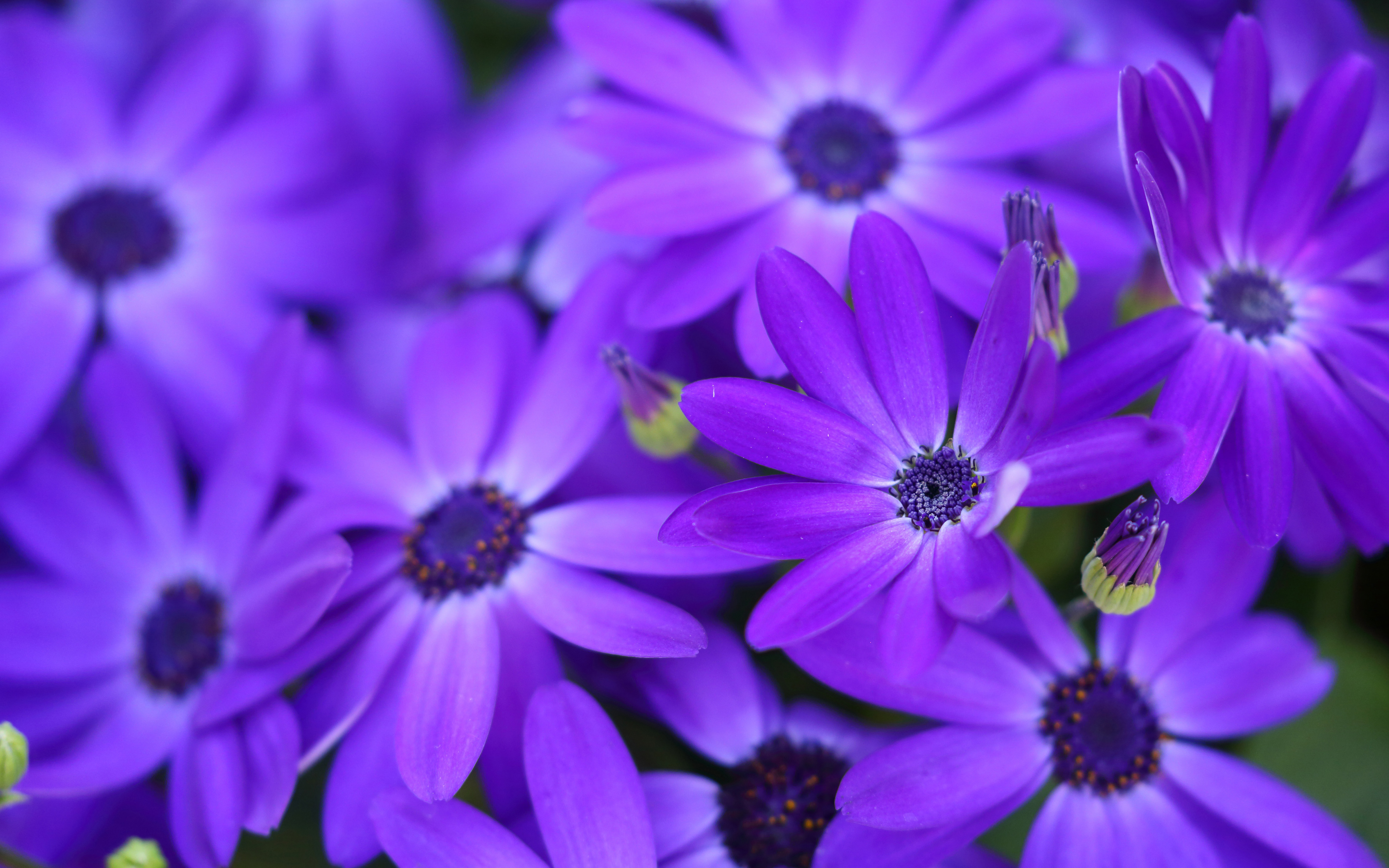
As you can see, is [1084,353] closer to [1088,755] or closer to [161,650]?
[1088,755]

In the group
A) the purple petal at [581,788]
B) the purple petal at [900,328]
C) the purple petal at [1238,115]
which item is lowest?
the purple petal at [581,788]

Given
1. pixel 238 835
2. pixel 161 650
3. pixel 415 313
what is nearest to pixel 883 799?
pixel 238 835

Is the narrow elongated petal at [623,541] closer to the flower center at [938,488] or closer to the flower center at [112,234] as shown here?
the flower center at [938,488]

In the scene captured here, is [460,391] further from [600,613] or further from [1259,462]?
[1259,462]

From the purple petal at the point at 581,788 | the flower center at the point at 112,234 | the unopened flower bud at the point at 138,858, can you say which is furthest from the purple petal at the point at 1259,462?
the flower center at the point at 112,234

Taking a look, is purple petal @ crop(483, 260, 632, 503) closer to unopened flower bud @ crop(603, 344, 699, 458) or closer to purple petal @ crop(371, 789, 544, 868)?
unopened flower bud @ crop(603, 344, 699, 458)

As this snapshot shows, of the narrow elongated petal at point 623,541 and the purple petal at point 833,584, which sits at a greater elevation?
the narrow elongated petal at point 623,541

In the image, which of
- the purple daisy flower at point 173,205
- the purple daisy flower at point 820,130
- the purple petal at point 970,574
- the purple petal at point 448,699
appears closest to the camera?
the purple petal at point 970,574
